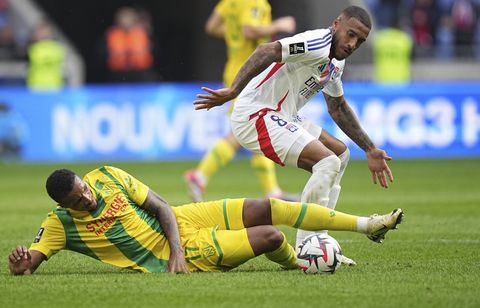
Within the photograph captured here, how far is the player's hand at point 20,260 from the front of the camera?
7.36 metres

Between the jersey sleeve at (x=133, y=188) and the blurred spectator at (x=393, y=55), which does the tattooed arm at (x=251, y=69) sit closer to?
the jersey sleeve at (x=133, y=188)

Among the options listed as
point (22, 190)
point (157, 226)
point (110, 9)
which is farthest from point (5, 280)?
point (110, 9)

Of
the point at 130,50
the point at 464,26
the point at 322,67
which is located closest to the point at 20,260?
the point at 322,67

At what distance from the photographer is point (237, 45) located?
13.3 meters

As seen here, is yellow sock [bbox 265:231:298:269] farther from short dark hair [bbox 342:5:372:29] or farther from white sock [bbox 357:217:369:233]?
short dark hair [bbox 342:5:372:29]

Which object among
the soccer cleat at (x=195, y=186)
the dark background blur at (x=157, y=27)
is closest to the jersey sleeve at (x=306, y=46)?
the soccer cleat at (x=195, y=186)

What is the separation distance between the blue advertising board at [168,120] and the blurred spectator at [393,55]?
3549 millimetres

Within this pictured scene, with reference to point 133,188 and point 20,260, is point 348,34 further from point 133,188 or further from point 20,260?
point 20,260

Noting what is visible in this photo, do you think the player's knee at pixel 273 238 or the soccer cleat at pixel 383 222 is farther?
the player's knee at pixel 273 238

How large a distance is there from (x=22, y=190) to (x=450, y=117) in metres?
7.99

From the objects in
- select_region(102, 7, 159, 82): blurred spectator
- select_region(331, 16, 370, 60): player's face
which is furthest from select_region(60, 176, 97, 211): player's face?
select_region(102, 7, 159, 82): blurred spectator

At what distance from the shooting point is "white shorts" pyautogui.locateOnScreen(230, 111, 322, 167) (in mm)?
7996

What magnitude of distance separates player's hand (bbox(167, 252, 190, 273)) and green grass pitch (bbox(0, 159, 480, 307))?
0.10 metres

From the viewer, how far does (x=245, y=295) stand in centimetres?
649
